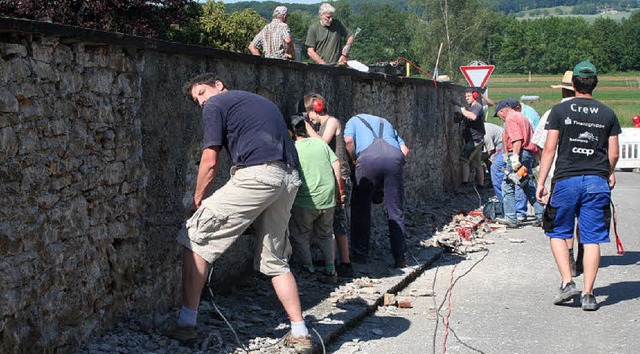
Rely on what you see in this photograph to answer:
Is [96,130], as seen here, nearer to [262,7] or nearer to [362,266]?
[362,266]

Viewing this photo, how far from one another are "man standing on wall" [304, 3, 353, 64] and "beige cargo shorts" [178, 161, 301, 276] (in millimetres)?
7434

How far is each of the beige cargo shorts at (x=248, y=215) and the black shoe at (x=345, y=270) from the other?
2699mm

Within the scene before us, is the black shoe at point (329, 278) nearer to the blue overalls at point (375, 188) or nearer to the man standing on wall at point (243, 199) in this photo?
the blue overalls at point (375, 188)

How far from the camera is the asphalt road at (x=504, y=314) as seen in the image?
6883 millimetres

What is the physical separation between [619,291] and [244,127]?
4.30 m

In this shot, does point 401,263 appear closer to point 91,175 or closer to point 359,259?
point 359,259

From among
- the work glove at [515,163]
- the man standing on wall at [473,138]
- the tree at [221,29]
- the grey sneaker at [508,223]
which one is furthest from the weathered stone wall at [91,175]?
the tree at [221,29]

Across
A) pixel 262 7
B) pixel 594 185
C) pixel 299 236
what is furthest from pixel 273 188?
pixel 262 7

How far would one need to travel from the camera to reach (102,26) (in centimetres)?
2294

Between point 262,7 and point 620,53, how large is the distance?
179ft

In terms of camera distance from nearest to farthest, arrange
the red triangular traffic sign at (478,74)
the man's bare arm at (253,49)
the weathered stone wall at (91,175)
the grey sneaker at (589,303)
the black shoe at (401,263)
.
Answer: the weathered stone wall at (91,175) → the grey sneaker at (589,303) → the black shoe at (401,263) → the man's bare arm at (253,49) → the red triangular traffic sign at (478,74)

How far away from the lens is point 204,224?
6070mm

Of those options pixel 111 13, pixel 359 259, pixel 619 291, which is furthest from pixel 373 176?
pixel 111 13

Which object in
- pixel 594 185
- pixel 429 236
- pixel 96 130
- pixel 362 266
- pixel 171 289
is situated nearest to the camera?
pixel 96 130
